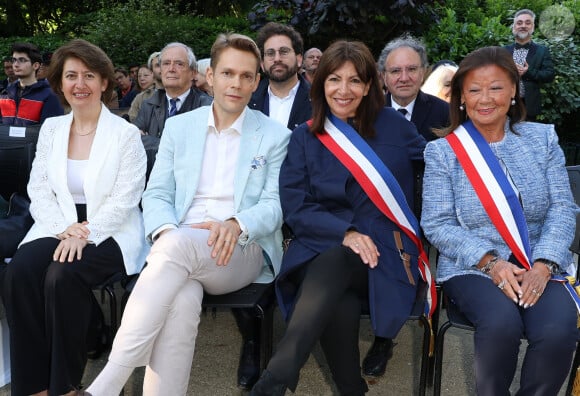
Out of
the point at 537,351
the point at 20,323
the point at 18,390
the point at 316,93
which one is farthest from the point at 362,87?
the point at 18,390

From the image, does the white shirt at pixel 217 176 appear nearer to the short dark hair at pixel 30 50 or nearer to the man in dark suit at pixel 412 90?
the man in dark suit at pixel 412 90

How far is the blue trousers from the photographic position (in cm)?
238

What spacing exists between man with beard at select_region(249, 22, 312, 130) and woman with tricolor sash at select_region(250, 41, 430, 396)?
1.39 m

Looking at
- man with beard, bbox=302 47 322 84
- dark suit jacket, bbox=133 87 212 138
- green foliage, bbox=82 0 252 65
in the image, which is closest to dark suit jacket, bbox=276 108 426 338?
dark suit jacket, bbox=133 87 212 138

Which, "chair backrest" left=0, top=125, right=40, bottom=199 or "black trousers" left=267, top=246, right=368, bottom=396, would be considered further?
"chair backrest" left=0, top=125, right=40, bottom=199

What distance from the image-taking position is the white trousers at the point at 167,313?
2.46m

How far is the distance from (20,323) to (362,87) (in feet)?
6.52

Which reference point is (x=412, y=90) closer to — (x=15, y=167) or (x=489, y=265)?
(x=489, y=265)

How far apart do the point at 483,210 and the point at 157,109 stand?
10.3 feet

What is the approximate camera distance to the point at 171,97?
5.07 metres

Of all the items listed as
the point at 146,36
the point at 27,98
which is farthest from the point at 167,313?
the point at 146,36

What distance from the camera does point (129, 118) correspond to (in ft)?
18.2

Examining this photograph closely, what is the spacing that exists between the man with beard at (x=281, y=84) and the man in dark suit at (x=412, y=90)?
689 mm

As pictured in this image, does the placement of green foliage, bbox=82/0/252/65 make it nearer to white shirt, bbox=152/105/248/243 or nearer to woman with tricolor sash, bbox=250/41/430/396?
white shirt, bbox=152/105/248/243
